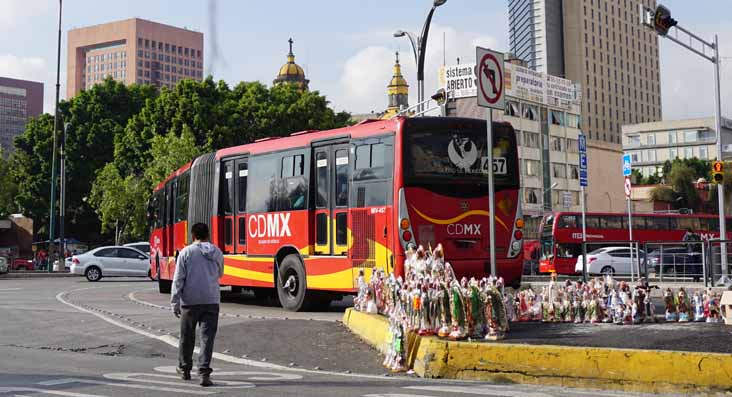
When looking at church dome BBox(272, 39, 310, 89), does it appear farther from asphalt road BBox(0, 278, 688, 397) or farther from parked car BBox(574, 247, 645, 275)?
asphalt road BBox(0, 278, 688, 397)

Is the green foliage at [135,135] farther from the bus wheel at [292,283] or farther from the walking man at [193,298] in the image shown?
the walking man at [193,298]

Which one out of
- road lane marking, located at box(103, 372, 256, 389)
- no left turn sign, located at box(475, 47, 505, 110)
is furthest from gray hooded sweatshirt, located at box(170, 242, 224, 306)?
no left turn sign, located at box(475, 47, 505, 110)

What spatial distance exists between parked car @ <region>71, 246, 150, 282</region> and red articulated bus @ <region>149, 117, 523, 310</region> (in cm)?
1801

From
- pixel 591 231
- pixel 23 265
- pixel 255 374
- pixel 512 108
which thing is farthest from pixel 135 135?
pixel 255 374

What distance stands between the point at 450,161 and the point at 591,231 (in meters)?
32.0

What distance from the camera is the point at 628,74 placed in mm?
163625

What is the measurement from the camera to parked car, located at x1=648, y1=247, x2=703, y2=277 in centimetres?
1952

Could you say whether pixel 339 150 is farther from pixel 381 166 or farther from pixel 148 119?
pixel 148 119

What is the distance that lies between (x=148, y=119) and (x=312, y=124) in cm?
1142

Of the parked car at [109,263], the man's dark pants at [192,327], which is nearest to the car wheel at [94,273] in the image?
the parked car at [109,263]

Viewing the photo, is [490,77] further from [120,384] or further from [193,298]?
→ [120,384]

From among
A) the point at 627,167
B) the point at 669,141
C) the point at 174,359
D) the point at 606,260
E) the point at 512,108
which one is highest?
the point at 669,141

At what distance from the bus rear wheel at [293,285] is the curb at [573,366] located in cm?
735

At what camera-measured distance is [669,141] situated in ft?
473
